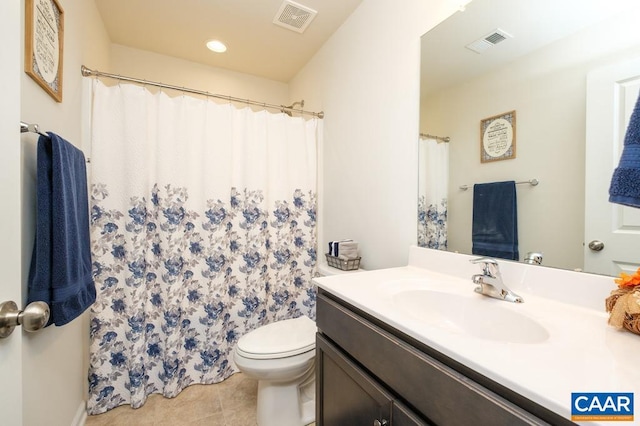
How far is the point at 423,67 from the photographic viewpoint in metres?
1.31

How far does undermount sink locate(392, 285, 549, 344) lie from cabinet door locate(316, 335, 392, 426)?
24 centimetres

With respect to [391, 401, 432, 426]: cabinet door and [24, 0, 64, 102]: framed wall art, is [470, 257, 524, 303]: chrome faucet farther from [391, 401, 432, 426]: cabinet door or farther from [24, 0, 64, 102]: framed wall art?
[24, 0, 64, 102]: framed wall art

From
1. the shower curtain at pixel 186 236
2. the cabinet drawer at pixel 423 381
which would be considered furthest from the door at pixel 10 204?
the shower curtain at pixel 186 236

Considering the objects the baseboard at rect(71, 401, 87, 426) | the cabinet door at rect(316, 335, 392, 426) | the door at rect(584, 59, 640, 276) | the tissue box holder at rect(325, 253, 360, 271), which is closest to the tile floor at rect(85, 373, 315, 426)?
the baseboard at rect(71, 401, 87, 426)

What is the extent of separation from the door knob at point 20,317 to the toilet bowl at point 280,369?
92 cm

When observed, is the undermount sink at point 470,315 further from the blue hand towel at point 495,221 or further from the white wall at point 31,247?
the white wall at point 31,247

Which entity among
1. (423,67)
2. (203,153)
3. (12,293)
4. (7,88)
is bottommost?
(12,293)

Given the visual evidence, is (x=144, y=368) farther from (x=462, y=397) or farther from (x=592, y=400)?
(x=592, y=400)

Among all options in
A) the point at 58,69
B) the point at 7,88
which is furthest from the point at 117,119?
the point at 7,88

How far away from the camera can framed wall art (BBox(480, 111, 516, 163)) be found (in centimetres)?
100

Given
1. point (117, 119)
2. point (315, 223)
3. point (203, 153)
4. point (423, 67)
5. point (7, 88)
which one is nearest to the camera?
point (7, 88)

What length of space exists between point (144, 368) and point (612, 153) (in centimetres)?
235

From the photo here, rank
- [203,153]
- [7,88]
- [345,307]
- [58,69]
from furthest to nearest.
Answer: [203,153], [58,69], [345,307], [7,88]

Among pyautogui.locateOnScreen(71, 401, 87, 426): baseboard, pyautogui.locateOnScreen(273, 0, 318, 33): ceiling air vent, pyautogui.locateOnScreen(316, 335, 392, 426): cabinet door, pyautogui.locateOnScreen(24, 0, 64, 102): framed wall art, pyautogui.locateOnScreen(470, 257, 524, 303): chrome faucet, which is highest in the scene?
pyautogui.locateOnScreen(273, 0, 318, 33): ceiling air vent
